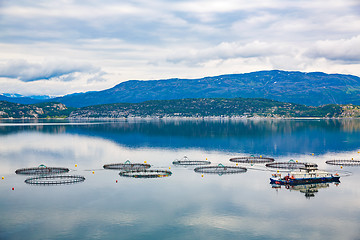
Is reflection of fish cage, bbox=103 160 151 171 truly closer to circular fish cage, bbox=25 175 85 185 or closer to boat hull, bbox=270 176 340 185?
circular fish cage, bbox=25 175 85 185

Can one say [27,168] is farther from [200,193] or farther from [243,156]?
[243,156]

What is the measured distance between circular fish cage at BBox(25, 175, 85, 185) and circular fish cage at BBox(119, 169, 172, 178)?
54.3ft

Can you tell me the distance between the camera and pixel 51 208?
96.8m

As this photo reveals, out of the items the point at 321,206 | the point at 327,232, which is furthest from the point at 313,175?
the point at 327,232

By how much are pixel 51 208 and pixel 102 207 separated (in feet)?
41.2

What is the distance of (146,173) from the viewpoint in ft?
473

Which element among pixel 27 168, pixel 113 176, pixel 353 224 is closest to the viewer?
pixel 353 224

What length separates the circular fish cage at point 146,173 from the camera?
139 meters

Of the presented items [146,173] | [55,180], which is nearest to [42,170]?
[55,180]

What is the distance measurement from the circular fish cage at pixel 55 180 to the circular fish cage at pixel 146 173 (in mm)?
16543

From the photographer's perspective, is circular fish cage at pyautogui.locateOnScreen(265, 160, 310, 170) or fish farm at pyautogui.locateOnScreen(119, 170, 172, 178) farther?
circular fish cage at pyautogui.locateOnScreen(265, 160, 310, 170)

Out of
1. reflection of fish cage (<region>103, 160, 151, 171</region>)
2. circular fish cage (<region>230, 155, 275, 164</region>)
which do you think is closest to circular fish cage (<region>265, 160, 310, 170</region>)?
circular fish cage (<region>230, 155, 275, 164</region>)

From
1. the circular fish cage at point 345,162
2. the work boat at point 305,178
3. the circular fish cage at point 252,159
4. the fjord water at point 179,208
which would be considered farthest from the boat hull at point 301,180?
the circular fish cage at point 252,159

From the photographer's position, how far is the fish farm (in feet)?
455
